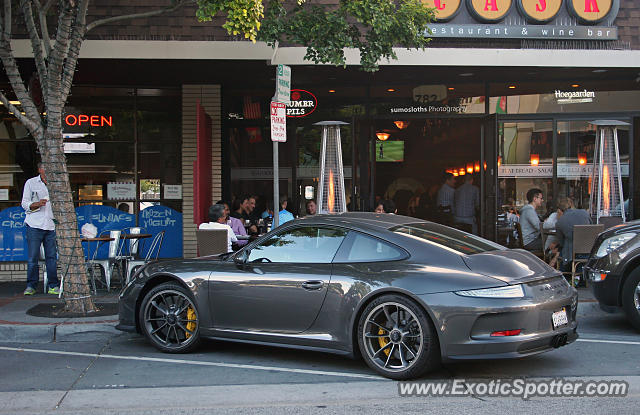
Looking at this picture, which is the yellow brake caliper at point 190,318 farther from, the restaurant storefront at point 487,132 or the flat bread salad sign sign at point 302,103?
the flat bread salad sign sign at point 302,103

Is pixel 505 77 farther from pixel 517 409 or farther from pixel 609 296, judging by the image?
pixel 517 409

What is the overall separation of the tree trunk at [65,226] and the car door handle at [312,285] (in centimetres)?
367

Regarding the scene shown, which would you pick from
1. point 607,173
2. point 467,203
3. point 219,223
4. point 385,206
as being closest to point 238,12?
point 219,223

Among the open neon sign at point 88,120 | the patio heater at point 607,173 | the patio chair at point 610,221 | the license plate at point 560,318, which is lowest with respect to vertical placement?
the license plate at point 560,318

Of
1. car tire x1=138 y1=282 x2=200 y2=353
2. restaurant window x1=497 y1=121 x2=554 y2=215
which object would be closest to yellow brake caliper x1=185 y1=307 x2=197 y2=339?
car tire x1=138 y1=282 x2=200 y2=353

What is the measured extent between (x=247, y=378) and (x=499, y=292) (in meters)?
2.26

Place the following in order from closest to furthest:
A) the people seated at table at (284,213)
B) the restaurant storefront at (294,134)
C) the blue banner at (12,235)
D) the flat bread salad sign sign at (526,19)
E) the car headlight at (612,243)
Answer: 1. the car headlight at (612,243)
2. the flat bread salad sign sign at (526,19)
3. the people seated at table at (284,213)
4. the blue banner at (12,235)
5. the restaurant storefront at (294,134)

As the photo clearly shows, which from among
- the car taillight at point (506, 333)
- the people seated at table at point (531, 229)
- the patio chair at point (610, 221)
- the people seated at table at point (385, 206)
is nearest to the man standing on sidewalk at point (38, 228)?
the people seated at table at point (385, 206)

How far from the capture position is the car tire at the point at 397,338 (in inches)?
213

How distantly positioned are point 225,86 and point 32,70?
11.2ft

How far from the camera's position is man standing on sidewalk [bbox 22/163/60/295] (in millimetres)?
10000

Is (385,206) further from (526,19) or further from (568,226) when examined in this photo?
(526,19)

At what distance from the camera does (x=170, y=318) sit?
6.70m

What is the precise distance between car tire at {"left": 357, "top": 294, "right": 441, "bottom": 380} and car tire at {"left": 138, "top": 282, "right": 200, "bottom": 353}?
1809 millimetres
